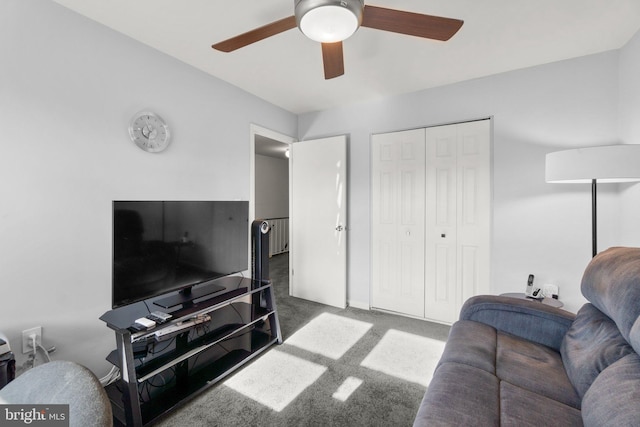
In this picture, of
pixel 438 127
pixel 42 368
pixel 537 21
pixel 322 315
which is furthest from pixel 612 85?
pixel 42 368

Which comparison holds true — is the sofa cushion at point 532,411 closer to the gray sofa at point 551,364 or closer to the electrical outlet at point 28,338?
the gray sofa at point 551,364

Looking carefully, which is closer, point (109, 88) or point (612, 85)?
point (109, 88)

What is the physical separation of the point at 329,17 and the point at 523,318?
188 cm

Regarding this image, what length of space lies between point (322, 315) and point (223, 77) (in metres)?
2.66

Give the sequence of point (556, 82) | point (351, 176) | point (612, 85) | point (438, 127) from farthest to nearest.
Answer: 1. point (351, 176)
2. point (438, 127)
3. point (556, 82)
4. point (612, 85)

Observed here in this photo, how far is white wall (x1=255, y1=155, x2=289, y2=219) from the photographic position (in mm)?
6367

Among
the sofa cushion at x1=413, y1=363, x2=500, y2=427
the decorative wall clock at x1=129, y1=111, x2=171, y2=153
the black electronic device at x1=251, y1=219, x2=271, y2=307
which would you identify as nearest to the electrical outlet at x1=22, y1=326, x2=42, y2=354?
the decorative wall clock at x1=129, y1=111, x2=171, y2=153

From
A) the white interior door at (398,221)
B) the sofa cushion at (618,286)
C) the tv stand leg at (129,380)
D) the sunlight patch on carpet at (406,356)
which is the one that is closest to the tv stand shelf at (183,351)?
the tv stand leg at (129,380)

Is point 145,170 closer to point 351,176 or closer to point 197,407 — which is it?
point 197,407

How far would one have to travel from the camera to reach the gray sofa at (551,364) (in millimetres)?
974

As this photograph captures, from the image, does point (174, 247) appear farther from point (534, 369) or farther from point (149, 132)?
point (534, 369)

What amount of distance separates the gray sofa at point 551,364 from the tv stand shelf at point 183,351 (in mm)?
1462

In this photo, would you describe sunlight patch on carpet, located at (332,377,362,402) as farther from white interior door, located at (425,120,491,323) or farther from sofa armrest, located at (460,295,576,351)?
white interior door, located at (425,120,491,323)

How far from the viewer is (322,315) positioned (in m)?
3.20
